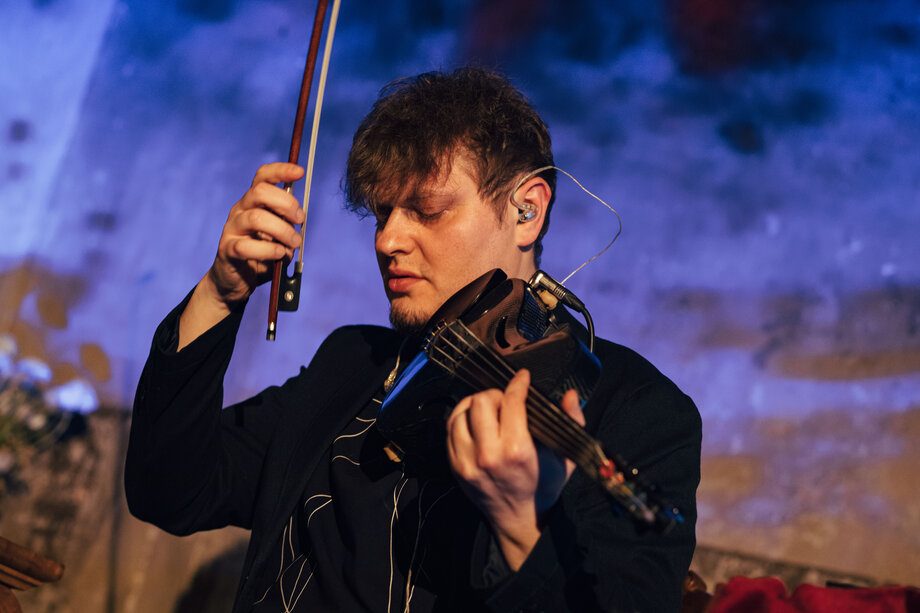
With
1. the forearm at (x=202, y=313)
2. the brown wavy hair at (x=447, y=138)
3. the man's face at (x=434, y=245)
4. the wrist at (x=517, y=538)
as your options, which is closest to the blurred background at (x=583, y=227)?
the brown wavy hair at (x=447, y=138)

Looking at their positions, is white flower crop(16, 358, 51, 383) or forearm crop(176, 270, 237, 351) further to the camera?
white flower crop(16, 358, 51, 383)

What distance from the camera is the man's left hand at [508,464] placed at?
0.92 meters

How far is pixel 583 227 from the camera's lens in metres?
2.69

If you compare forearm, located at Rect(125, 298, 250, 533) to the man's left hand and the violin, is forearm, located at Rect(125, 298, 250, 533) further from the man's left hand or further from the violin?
the man's left hand

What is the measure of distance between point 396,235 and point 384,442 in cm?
47

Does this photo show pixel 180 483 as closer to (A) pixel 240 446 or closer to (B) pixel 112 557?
(A) pixel 240 446

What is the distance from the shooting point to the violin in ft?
3.12

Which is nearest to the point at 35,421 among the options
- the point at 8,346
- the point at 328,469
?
the point at 8,346

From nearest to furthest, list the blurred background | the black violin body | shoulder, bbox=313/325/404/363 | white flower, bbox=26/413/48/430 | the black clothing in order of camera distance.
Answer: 1. the black clothing
2. the black violin body
3. shoulder, bbox=313/325/404/363
4. the blurred background
5. white flower, bbox=26/413/48/430

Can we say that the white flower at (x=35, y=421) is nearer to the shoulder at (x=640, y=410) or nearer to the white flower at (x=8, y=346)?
the white flower at (x=8, y=346)

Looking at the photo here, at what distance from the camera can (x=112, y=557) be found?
2.74 meters

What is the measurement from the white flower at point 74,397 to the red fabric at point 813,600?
2.44 m

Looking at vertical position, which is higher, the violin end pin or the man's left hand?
the violin end pin

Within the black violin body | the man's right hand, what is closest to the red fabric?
the black violin body
